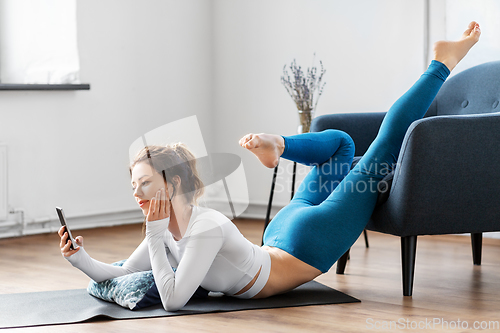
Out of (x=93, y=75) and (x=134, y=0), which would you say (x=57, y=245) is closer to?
(x=93, y=75)

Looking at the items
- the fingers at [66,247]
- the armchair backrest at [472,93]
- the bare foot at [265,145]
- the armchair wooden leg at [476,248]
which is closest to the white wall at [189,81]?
the armchair backrest at [472,93]

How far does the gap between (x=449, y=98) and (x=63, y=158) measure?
2.04 metres

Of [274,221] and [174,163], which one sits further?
[274,221]

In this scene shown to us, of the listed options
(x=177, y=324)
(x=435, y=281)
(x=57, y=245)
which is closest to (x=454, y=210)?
(x=435, y=281)

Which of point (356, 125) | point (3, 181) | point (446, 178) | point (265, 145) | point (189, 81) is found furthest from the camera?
point (189, 81)

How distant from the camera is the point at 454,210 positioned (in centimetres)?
178

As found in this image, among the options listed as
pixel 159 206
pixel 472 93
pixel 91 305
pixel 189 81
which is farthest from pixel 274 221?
pixel 189 81

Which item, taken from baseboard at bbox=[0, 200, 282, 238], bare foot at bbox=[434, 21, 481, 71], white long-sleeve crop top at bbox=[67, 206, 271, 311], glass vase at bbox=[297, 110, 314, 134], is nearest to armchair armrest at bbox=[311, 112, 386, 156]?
glass vase at bbox=[297, 110, 314, 134]

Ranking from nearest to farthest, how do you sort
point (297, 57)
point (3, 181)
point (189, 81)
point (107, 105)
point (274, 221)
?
1. point (274, 221)
2. point (3, 181)
3. point (107, 105)
4. point (297, 57)
5. point (189, 81)

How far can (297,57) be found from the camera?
3582 millimetres

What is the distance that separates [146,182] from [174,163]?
0.09 meters

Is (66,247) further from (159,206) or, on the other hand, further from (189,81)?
(189,81)

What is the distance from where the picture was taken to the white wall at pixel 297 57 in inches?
127

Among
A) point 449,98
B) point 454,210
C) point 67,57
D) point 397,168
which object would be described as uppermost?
point 67,57
